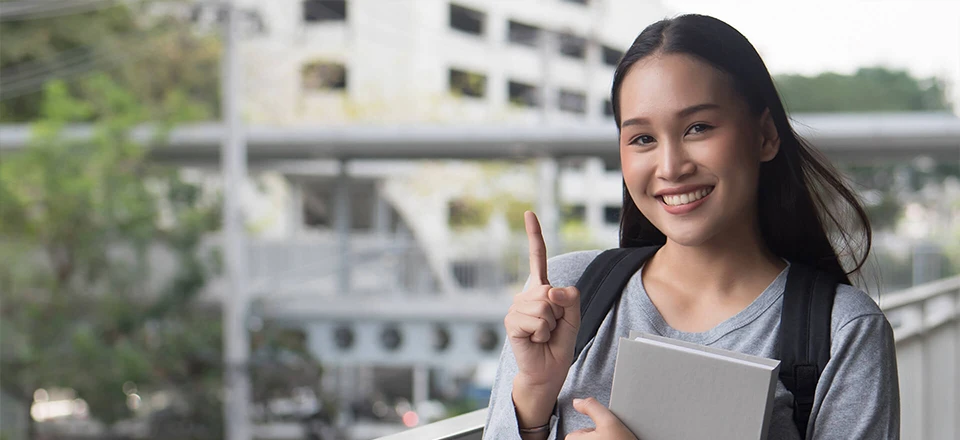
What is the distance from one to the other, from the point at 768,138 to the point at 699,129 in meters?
0.10

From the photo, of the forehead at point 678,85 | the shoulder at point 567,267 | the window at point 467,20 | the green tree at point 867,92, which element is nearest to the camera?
the forehead at point 678,85

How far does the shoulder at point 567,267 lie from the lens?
1.14m

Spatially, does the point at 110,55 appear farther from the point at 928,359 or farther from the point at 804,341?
the point at 804,341

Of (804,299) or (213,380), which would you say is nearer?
(804,299)

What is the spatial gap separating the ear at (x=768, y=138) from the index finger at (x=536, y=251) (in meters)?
0.25

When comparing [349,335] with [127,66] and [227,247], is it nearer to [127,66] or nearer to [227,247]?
[227,247]

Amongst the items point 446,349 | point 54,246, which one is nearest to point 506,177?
point 446,349

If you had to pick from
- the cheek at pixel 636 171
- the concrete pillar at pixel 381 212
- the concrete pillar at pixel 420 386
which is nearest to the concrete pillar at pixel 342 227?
the concrete pillar at pixel 381 212

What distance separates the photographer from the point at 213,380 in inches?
648

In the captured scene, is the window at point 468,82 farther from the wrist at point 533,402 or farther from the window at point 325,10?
the wrist at point 533,402

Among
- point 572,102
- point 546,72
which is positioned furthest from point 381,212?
point 572,102

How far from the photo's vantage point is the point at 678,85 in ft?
3.36

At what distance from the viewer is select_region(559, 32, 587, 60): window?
23.7 m

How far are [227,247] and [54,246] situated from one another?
2.67m
